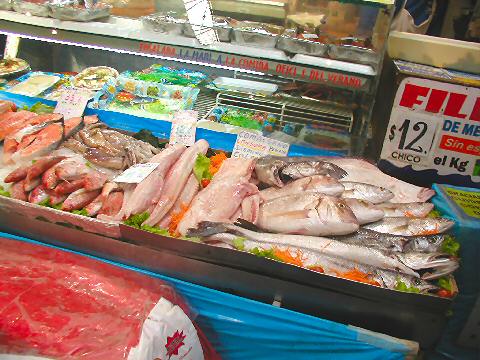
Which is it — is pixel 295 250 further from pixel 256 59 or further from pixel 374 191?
pixel 256 59

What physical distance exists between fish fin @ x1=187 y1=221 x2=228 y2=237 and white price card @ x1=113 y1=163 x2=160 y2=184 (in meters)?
0.58

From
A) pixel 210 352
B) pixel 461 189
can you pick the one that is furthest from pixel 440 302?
pixel 210 352

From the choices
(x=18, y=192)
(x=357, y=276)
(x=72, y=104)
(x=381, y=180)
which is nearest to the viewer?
(x=357, y=276)

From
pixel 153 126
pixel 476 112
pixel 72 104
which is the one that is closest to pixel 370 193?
pixel 476 112

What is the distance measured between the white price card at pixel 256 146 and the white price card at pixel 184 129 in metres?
0.45

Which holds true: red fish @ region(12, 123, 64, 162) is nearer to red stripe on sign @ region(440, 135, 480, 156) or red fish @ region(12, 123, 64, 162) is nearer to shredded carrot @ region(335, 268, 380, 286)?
shredded carrot @ region(335, 268, 380, 286)

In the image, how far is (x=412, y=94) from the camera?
260 cm

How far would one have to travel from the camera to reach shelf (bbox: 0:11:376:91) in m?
2.48

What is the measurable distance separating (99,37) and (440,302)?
114 inches

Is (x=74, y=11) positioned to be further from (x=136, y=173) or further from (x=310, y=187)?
(x=310, y=187)

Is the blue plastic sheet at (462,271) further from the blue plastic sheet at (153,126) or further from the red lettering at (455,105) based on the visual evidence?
the blue plastic sheet at (153,126)

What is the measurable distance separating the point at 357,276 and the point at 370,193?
701 mm

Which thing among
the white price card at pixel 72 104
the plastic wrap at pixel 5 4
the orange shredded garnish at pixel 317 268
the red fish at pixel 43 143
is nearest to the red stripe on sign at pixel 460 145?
the orange shredded garnish at pixel 317 268

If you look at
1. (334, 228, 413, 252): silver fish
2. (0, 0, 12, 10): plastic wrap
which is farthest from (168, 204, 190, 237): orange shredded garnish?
(0, 0, 12, 10): plastic wrap
